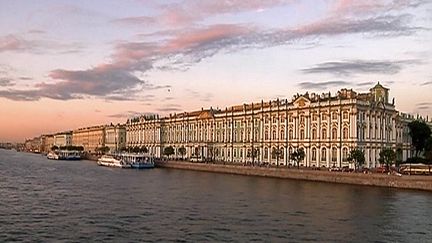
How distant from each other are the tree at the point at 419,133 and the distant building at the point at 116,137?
7666 centimetres

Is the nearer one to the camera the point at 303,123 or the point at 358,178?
the point at 358,178

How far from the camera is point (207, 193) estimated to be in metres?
39.9

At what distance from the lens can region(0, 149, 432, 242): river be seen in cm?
2319

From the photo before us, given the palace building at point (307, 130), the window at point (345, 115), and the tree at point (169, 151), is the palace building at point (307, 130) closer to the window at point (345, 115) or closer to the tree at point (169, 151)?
the window at point (345, 115)

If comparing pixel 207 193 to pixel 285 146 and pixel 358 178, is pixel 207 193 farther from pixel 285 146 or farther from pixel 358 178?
pixel 285 146

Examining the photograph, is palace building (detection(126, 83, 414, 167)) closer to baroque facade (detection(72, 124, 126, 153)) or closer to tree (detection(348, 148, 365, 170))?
tree (detection(348, 148, 365, 170))

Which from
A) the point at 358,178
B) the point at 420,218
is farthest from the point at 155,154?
the point at 420,218

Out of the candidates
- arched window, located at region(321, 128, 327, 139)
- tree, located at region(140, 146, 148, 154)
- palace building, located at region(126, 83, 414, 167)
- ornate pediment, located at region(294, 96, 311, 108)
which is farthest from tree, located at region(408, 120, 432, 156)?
tree, located at region(140, 146, 148, 154)

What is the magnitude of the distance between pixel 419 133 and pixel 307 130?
60.7 feet

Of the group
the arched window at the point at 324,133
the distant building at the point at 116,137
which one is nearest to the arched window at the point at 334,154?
the arched window at the point at 324,133

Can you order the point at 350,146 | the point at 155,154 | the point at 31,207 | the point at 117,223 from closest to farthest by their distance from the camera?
the point at 117,223 < the point at 31,207 < the point at 350,146 < the point at 155,154

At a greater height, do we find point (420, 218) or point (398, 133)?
point (398, 133)

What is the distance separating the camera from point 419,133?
7419 centimetres

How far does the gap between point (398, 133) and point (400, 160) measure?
3701 millimetres
